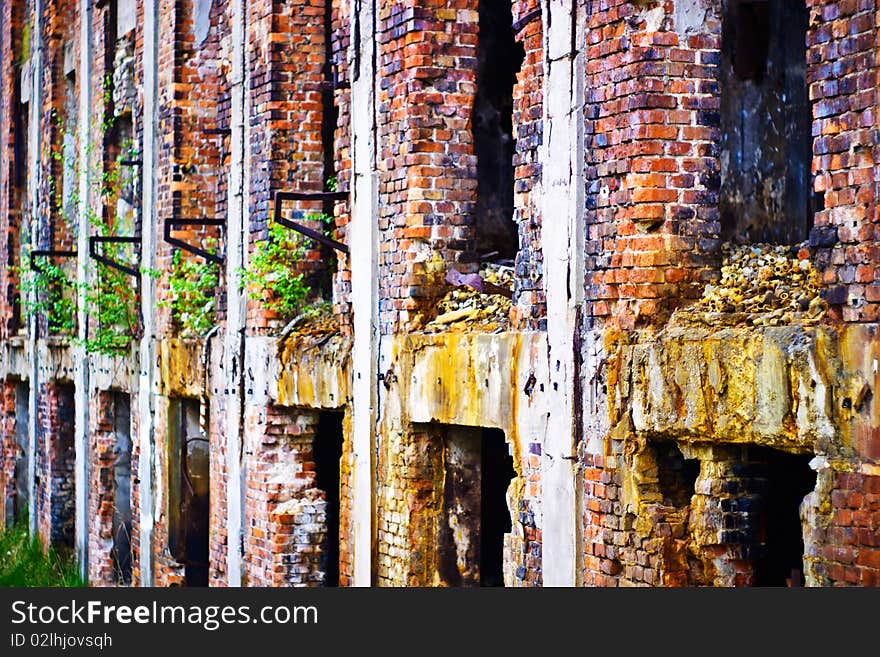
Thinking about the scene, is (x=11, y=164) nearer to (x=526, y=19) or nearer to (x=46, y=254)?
Answer: (x=46, y=254)

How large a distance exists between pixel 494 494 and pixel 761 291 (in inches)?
126

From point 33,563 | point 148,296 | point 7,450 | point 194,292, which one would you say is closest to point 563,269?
point 194,292

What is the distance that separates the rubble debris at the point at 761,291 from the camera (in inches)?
255

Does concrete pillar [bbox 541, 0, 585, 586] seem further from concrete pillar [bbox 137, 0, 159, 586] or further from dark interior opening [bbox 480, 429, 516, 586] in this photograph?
concrete pillar [bbox 137, 0, 159, 586]

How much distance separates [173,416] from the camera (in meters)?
12.9

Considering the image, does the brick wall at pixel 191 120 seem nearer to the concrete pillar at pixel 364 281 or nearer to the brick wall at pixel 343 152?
the brick wall at pixel 343 152

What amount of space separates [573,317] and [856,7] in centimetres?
207

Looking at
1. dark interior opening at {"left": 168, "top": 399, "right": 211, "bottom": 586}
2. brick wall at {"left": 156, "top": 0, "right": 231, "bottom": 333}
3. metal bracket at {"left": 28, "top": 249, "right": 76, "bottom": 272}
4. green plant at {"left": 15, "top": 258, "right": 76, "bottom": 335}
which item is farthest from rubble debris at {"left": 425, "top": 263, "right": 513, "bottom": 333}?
metal bracket at {"left": 28, "top": 249, "right": 76, "bottom": 272}

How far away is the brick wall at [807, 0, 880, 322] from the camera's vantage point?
5965 millimetres

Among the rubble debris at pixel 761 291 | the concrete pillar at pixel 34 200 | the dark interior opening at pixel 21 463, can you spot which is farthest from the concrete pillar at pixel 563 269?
the dark interior opening at pixel 21 463

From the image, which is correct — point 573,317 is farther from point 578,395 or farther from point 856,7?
point 856,7

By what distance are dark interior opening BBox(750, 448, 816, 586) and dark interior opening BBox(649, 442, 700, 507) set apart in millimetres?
376

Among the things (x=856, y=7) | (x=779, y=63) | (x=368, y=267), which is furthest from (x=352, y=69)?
(x=856, y=7)

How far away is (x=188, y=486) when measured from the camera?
12875 millimetres
